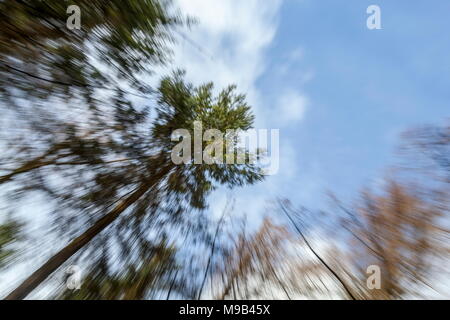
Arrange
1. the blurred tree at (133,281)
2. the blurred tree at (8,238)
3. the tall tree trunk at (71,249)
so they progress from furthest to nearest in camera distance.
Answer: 1. the blurred tree at (133,281)
2. the blurred tree at (8,238)
3. the tall tree trunk at (71,249)

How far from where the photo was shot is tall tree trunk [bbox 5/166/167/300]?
2.12 m

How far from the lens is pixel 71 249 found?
8.53 feet

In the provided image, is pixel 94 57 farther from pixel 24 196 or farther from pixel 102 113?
pixel 24 196

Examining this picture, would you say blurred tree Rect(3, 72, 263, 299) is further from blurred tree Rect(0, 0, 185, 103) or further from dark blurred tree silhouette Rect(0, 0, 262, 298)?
blurred tree Rect(0, 0, 185, 103)

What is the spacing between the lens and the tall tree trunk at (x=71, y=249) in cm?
212

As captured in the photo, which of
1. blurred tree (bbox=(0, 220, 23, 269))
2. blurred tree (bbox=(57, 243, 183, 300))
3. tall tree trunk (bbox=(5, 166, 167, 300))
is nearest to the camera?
tall tree trunk (bbox=(5, 166, 167, 300))

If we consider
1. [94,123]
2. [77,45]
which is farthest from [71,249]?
[77,45]
